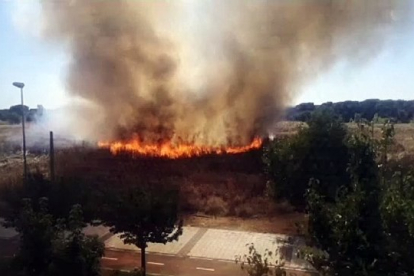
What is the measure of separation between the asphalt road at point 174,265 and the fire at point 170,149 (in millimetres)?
17171

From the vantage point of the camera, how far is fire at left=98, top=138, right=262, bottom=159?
35219 millimetres

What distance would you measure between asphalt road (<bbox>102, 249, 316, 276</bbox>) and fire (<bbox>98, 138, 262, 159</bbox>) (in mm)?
17171

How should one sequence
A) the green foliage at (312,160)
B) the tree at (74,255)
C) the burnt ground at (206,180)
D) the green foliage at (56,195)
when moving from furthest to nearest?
the burnt ground at (206,180), the green foliage at (312,160), the green foliage at (56,195), the tree at (74,255)

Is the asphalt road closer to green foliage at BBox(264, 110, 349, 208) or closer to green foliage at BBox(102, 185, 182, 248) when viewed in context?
green foliage at BBox(102, 185, 182, 248)

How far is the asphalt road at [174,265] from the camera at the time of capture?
52.4ft

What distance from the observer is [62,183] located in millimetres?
18031

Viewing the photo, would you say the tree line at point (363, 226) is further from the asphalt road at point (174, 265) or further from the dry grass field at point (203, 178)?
the dry grass field at point (203, 178)

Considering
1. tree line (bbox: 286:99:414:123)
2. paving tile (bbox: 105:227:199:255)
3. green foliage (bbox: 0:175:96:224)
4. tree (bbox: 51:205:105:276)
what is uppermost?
tree line (bbox: 286:99:414:123)

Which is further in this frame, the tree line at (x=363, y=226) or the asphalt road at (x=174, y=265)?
the asphalt road at (x=174, y=265)

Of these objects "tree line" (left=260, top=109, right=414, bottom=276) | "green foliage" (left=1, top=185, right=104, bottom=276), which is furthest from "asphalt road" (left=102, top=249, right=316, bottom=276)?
"green foliage" (left=1, top=185, right=104, bottom=276)

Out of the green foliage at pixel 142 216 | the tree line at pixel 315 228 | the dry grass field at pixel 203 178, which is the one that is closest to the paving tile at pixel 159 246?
the tree line at pixel 315 228

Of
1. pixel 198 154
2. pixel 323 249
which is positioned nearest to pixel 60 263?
pixel 323 249

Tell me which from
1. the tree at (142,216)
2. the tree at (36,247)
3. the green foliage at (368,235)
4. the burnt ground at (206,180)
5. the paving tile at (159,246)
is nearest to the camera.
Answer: the green foliage at (368,235)

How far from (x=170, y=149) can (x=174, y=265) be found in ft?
65.1
